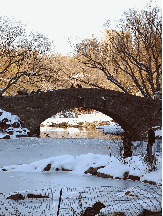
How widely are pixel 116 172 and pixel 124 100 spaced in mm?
16704

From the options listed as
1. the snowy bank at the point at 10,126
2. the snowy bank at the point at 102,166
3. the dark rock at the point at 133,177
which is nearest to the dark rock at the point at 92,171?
the snowy bank at the point at 102,166

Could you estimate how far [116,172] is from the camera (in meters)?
13.4

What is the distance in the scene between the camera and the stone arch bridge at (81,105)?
2805 centimetres

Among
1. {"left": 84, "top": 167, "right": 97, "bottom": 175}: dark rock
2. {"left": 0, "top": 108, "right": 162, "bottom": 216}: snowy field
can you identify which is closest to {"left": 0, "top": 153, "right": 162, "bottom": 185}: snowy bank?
{"left": 0, "top": 108, "right": 162, "bottom": 216}: snowy field

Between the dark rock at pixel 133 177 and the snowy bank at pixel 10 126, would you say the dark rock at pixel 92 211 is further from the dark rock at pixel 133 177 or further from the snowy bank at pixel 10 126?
the snowy bank at pixel 10 126

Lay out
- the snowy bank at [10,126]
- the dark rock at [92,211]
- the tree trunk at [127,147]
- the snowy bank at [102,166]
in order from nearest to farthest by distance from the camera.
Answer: the dark rock at [92,211]
the snowy bank at [102,166]
the tree trunk at [127,147]
the snowy bank at [10,126]

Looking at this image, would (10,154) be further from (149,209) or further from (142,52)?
(142,52)

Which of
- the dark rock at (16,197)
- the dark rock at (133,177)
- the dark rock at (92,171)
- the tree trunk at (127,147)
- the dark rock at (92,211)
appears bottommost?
the dark rock at (16,197)

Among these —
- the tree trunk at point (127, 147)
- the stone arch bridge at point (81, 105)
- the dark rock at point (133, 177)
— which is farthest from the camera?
the stone arch bridge at point (81, 105)

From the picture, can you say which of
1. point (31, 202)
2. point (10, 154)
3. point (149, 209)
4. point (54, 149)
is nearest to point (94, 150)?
point (54, 149)

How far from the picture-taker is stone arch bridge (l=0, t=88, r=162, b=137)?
2805 centimetres

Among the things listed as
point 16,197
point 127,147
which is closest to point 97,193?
point 16,197

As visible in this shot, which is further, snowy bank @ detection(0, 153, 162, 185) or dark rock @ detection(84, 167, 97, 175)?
dark rock @ detection(84, 167, 97, 175)

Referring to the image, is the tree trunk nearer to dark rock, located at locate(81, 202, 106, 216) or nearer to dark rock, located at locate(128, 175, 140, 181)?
dark rock, located at locate(128, 175, 140, 181)
